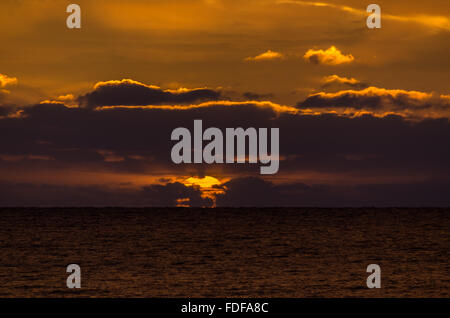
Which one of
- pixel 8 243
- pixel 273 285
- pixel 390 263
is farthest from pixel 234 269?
pixel 8 243

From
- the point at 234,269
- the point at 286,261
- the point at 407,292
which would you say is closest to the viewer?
the point at 407,292

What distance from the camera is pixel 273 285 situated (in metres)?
45.2
